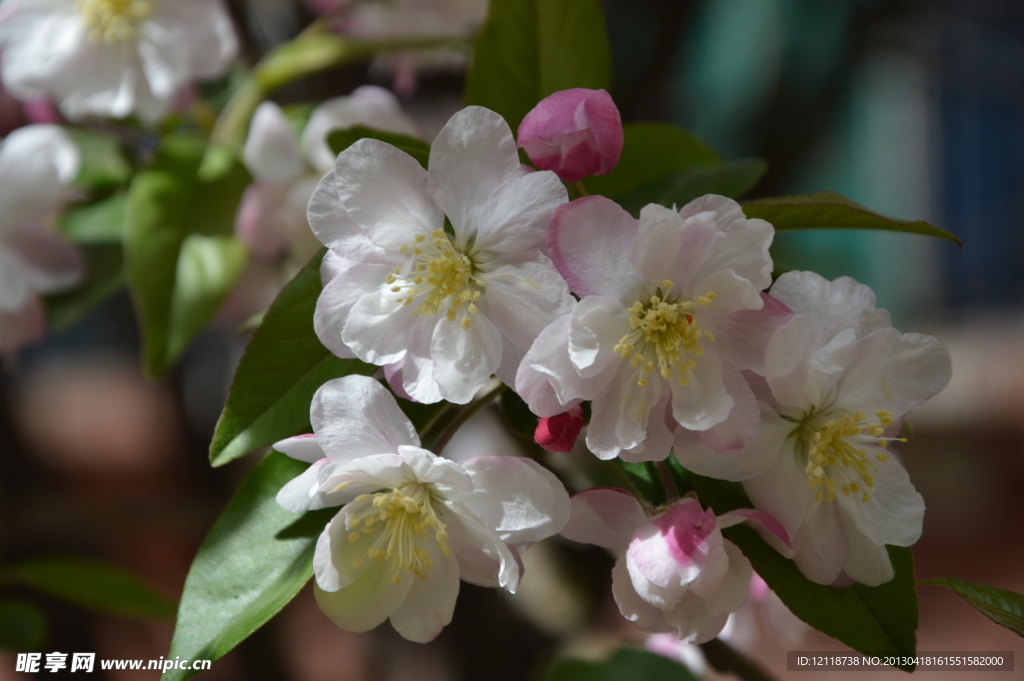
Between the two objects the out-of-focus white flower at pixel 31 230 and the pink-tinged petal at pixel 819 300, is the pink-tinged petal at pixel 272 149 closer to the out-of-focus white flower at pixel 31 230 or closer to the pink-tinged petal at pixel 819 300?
the out-of-focus white flower at pixel 31 230

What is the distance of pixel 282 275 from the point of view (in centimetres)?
100

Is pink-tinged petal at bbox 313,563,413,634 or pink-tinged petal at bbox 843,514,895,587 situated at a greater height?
pink-tinged petal at bbox 843,514,895,587

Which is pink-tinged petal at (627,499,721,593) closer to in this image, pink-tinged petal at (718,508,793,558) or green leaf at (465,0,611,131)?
pink-tinged petal at (718,508,793,558)

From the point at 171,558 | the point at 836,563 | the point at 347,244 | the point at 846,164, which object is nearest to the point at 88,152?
the point at 347,244

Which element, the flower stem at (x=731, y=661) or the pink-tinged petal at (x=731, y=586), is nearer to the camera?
the pink-tinged petal at (x=731, y=586)

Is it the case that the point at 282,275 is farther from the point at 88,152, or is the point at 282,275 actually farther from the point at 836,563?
the point at 836,563

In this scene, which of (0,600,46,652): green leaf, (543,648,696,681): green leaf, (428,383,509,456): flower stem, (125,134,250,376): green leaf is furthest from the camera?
(0,600,46,652): green leaf

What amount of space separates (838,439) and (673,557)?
0.42ft

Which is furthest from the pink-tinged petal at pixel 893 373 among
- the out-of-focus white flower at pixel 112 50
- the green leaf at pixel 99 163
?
the green leaf at pixel 99 163

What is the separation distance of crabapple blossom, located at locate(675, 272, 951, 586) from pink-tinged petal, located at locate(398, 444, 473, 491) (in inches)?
4.9

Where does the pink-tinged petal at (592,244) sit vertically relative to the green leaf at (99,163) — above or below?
above

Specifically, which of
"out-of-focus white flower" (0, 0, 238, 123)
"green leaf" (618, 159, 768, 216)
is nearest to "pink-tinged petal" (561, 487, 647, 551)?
"green leaf" (618, 159, 768, 216)

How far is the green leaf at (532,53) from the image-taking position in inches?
24.1

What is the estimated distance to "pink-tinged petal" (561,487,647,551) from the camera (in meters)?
0.47
